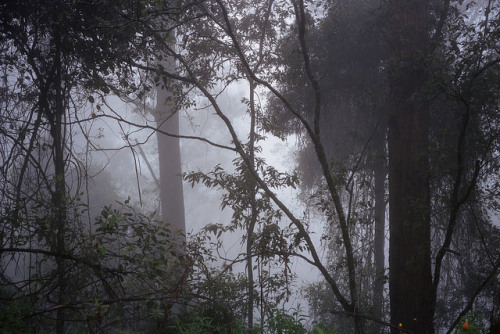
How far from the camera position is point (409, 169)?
5141 mm

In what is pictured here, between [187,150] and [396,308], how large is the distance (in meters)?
22.4

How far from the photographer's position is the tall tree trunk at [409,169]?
15.5 feet

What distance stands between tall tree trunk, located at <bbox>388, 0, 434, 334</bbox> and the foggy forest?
0.07 feet

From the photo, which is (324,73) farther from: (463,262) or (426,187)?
(463,262)

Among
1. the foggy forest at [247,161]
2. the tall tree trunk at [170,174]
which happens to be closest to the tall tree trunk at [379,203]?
the foggy forest at [247,161]

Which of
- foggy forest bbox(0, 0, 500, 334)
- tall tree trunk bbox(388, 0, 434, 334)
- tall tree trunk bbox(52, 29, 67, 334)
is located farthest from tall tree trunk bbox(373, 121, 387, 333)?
tall tree trunk bbox(52, 29, 67, 334)

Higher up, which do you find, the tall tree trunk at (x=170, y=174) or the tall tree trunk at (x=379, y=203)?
the tall tree trunk at (x=170, y=174)

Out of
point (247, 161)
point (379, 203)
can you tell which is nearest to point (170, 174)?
point (379, 203)

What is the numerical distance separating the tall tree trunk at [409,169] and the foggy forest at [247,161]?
2 cm

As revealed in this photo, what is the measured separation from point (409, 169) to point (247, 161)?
265 centimetres

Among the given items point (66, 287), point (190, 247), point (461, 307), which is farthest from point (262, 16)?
point (461, 307)

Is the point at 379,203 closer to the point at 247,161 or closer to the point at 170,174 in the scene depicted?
the point at 170,174

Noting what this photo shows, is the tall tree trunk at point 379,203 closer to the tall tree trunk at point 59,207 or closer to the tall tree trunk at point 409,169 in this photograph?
the tall tree trunk at point 409,169

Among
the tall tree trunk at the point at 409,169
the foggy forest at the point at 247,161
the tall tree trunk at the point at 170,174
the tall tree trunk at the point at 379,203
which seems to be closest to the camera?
the foggy forest at the point at 247,161
